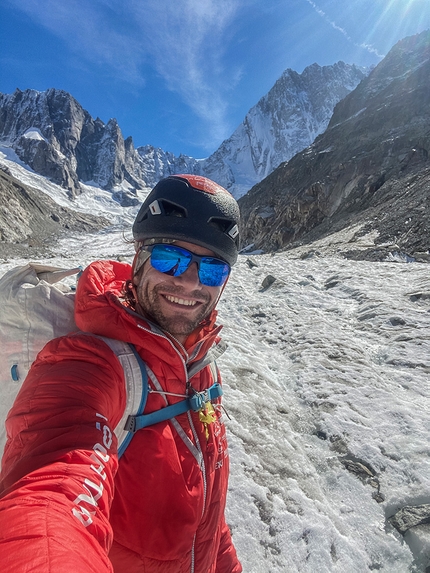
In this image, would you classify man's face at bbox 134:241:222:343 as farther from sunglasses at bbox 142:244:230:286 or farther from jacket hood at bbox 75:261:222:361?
jacket hood at bbox 75:261:222:361

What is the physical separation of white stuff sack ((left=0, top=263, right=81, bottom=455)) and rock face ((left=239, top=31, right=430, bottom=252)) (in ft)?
48.2

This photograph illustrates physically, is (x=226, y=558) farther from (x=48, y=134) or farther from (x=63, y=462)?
(x=48, y=134)

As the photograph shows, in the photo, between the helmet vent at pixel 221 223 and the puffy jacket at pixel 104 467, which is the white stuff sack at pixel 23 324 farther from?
the helmet vent at pixel 221 223

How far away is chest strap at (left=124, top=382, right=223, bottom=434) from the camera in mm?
1625

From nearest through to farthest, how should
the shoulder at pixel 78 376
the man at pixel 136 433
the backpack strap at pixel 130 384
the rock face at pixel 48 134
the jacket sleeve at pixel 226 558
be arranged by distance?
1. the man at pixel 136 433
2. the shoulder at pixel 78 376
3. the backpack strap at pixel 130 384
4. the jacket sleeve at pixel 226 558
5. the rock face at pixel 48 134

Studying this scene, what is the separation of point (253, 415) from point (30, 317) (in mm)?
3374

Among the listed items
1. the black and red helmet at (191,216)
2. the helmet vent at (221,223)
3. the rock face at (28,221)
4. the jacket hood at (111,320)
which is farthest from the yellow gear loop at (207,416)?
the rock face at (28,221)

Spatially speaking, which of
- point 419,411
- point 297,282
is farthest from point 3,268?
point 419,411

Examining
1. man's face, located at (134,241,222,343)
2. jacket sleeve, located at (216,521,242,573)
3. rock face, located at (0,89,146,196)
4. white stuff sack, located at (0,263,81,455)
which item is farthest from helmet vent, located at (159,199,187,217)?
rock face, located at (0,89,146,196)

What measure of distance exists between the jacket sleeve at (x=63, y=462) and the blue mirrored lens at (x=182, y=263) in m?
0.76

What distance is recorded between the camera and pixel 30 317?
1.84 meters

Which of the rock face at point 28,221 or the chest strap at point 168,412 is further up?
the rock face at point 28,221

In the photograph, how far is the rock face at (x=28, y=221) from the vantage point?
74312mm

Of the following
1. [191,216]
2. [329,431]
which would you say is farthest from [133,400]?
[329,431]
